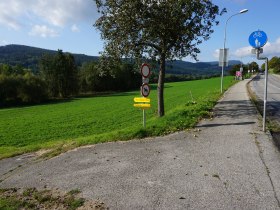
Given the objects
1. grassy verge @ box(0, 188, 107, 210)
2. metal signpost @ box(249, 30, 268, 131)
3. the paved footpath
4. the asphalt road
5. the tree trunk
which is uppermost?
metal signpost @ box(249, 30, 268, 131)

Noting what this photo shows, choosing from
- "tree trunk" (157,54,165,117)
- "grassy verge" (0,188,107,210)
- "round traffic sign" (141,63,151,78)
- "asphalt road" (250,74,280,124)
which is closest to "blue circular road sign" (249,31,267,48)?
"round traffic sign" (141,63,151,78)

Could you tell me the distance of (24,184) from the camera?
22.4 ft

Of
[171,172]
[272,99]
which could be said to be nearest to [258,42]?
Answer: [171,172]

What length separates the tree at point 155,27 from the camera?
14.3 meters

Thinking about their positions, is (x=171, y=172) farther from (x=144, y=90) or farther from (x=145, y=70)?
(x=145, y=70)

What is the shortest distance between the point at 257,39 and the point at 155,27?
5.40 meters

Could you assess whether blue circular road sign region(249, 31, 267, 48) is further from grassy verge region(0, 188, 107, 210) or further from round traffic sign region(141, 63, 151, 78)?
grassy verge region(0, 188, 107, 210)

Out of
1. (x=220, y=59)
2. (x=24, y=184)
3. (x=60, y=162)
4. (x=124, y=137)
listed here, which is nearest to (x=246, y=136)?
(x=124, y=137)

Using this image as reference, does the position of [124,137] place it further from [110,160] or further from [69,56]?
[69,56]

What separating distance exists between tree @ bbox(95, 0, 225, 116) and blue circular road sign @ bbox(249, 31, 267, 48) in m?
4.31

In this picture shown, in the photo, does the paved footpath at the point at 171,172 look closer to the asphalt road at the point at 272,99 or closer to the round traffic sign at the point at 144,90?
the round traffic sign at the point at 144,90

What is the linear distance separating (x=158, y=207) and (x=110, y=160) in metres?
2.98

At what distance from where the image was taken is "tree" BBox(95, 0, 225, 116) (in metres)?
14.3

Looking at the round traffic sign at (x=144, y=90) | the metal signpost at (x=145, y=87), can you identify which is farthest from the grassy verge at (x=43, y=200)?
the round traffic sign at (x=144, y=90)
